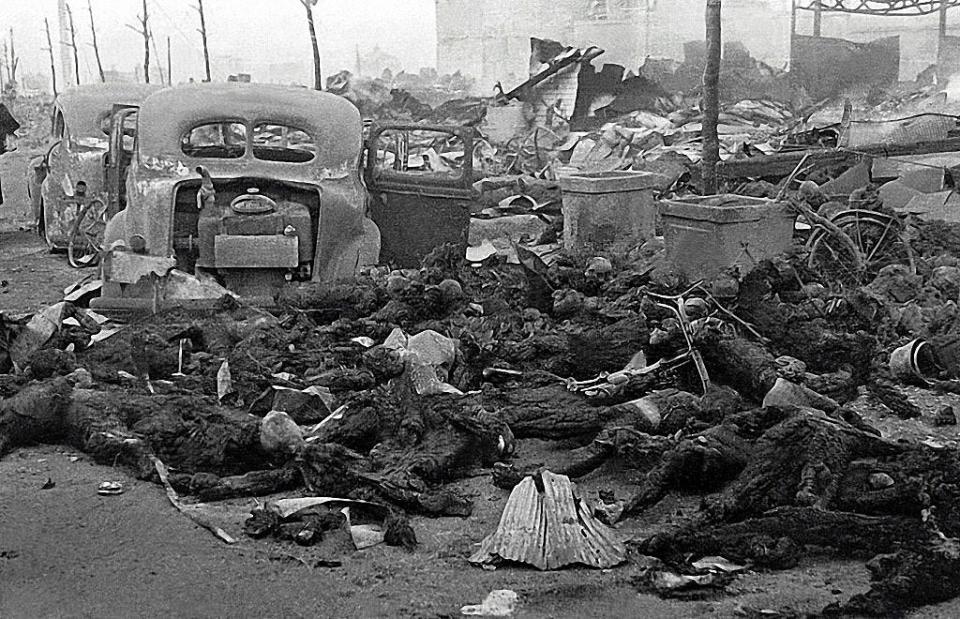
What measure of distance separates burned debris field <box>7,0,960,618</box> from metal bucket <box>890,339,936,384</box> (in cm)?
2

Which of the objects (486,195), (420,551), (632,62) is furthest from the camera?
(632,62)

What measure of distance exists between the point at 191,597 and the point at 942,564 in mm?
2419

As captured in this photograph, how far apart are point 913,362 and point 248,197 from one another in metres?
4.62

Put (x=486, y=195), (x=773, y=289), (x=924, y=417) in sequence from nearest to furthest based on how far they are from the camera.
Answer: (x=924, y=417) < (x=773, y=289) < (x=486, y=195)

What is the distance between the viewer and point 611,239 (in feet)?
31.7

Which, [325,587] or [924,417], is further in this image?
[924,417]

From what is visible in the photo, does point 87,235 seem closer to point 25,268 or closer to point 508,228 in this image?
point 25,268

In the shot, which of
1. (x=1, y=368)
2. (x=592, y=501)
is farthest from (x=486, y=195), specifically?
(x=592, y=501)

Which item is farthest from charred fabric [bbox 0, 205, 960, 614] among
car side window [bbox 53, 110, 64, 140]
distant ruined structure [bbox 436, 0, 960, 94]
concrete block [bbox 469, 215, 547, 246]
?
distant ruined structure [bbox 436, 0, 960, 94]

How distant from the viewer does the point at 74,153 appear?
36.1 ft

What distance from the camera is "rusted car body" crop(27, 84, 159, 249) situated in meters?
10.9

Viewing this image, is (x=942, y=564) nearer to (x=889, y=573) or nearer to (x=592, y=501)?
(x=889, y=573)

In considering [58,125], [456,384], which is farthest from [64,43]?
[456,384]

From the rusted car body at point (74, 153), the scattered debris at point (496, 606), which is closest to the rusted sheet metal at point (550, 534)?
the scattered debris at point (496, 606)
